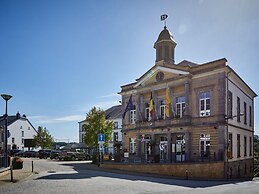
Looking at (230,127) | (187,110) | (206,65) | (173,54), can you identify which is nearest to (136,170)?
(187,110)

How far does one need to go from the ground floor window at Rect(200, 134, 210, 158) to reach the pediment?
284 inches

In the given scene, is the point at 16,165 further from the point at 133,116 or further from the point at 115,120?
the point at 115,120

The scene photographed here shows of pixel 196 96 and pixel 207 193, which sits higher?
pixel 196 96

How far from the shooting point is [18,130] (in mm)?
71875

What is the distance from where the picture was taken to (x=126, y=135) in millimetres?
38250

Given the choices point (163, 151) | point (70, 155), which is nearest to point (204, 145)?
point (163, 151)

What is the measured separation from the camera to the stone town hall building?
2839 centimetres

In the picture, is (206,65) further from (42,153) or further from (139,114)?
(42,153)

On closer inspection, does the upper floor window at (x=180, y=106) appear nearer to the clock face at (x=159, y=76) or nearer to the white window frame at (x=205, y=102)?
the white window frame at (x=205, y=102)

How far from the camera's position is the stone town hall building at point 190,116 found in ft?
93.1

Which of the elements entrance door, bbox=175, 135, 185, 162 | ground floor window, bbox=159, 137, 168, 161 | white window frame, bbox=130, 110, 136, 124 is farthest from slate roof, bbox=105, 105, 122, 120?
entrance door, bbox=175, 135, 185, 162

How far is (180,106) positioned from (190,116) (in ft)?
Result: 7.23

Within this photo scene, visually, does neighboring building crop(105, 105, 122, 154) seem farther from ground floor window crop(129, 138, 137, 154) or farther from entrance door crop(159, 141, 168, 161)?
entrance door crop(159, 141, 168, 161)

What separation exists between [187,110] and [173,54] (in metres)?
9.71
